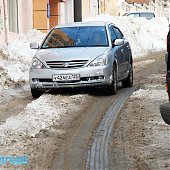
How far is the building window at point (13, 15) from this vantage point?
71.9 ft

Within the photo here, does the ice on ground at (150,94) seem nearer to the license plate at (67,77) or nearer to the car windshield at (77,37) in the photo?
the license plate at (67,77)

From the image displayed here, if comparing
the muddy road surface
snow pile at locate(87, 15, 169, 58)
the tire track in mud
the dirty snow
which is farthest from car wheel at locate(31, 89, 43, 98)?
snow pile at locate(87, 15, 169, 58)

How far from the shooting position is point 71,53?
11.7 m

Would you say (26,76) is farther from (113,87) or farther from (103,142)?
(103,142)

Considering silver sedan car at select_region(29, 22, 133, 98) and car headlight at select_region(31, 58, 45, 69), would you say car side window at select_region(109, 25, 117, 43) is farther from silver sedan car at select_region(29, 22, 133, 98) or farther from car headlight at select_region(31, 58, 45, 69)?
car headlight at select_region(31, 58, 45, 69)

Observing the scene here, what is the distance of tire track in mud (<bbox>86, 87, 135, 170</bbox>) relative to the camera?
21.3ft

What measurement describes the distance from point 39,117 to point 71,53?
9.54 ft

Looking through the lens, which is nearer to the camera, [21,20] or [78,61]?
[78,61]

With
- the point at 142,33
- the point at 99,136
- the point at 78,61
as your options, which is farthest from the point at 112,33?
the point at 142,33

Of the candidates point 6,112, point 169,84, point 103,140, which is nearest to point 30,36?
point 6,112

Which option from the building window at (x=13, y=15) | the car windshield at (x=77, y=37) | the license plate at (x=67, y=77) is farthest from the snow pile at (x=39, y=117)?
the building window at (x=13, y=15)

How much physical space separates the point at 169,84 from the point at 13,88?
27.5 ft

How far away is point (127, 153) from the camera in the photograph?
6.88 metres

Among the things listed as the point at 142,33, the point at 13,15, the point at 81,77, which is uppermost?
the point at 13,15
